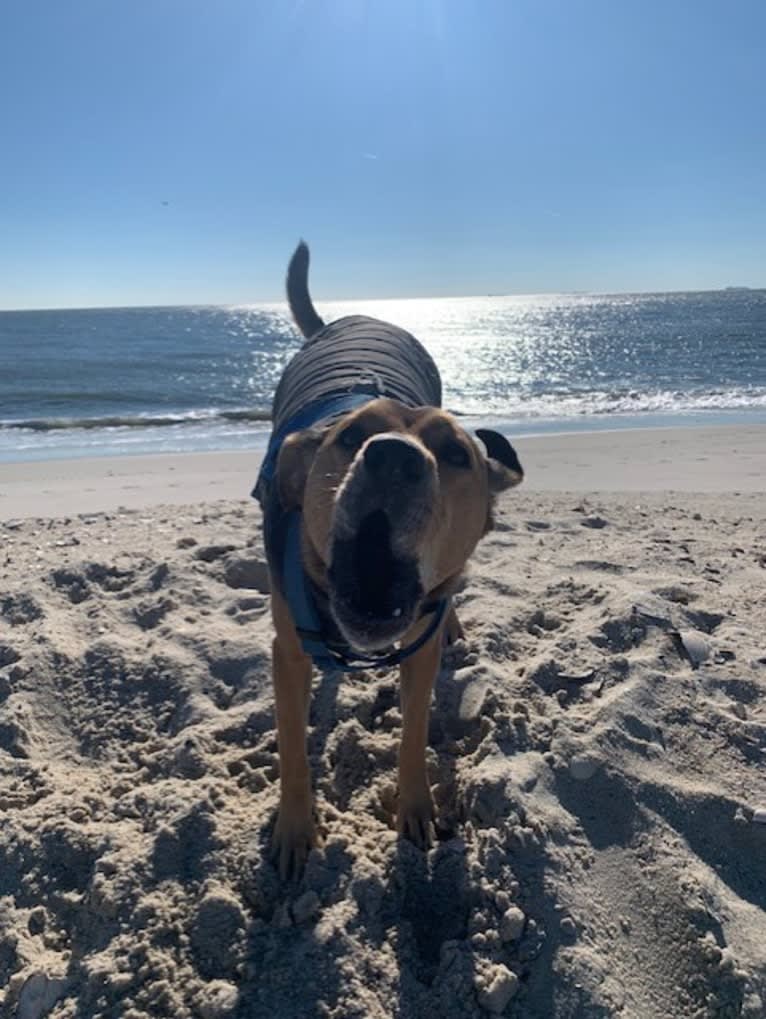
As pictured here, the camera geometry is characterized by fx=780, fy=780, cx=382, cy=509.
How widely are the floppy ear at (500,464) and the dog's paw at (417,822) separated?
1.06m

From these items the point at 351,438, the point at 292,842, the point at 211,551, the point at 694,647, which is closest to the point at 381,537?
the point at 351,438

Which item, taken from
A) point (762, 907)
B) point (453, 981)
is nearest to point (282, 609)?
point (453, 981)

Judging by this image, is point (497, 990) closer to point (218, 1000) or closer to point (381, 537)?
point (218, 1000)

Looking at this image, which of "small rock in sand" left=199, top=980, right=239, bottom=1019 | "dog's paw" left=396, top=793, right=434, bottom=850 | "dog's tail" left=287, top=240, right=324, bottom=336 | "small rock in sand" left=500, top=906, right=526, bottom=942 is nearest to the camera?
"small rock in sand" left=199, top=980, right=239, bottom=1019

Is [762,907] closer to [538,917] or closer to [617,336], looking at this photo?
[538,917]

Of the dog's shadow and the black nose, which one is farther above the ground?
the black nose

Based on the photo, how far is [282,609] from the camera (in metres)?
2.56

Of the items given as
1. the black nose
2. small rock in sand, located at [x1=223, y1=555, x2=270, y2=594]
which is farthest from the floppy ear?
small rock in sand, located at [x1=223, y1=555, x2=270, y2=594]

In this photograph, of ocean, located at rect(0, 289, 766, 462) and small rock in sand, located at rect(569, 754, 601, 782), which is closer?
small rock in sand, located at rect(569, 754, 601, 782)

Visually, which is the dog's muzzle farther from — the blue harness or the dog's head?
the blue harness

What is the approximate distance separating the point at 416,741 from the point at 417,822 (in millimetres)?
250

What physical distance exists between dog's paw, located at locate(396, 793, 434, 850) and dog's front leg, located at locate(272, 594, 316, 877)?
29 centimetres

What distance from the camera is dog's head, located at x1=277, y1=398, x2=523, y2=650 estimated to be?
180cm

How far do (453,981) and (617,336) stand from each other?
5172 cm
